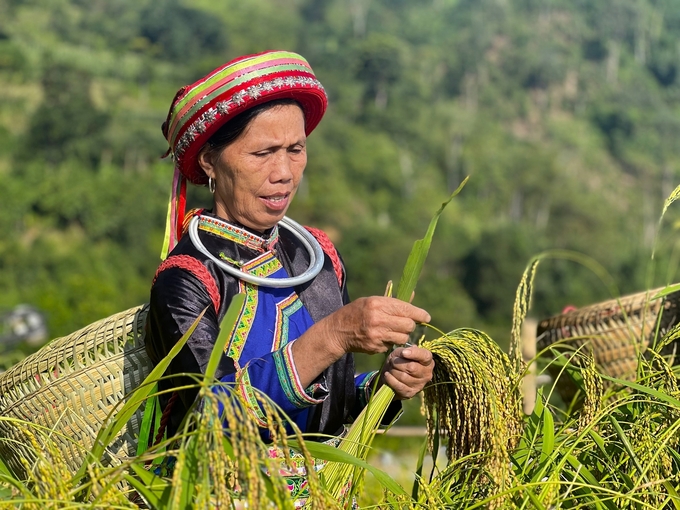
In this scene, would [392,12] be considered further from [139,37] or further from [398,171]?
[398,171]

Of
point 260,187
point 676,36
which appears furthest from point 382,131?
point 260,187

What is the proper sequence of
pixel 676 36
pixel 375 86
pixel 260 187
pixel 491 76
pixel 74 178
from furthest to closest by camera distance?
pixel 676 36 → pixel 491 76 → pixel 375 86 → pixel 74 178 → pixel 260 187

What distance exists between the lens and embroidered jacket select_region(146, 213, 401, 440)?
5.83 ft

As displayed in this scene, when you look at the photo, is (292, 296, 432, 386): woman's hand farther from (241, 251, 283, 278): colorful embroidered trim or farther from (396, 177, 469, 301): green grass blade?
(241, 251, 283, 278): colorful embroidered trim

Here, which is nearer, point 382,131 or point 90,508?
point 90,508

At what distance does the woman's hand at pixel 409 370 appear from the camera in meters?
1.77

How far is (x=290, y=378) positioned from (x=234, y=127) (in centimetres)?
58

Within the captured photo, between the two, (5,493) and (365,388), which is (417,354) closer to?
(365,388)

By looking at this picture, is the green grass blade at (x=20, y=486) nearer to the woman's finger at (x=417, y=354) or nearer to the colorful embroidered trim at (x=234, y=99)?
the woman's finger at (x=417, y=354)

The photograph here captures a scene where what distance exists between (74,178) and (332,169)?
1567 cm

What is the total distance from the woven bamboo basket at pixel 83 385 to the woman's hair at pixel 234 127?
412 mm

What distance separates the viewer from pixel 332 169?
58.3 metres

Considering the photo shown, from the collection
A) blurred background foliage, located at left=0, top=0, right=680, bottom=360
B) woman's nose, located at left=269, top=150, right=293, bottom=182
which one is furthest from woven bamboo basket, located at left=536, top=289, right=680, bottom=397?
blurred background foliage, located at left=0, top=0, right=680, bottom=360


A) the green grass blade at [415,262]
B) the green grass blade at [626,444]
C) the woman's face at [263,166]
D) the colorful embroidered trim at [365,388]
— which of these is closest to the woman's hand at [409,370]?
the green grass blade at [415,262]
